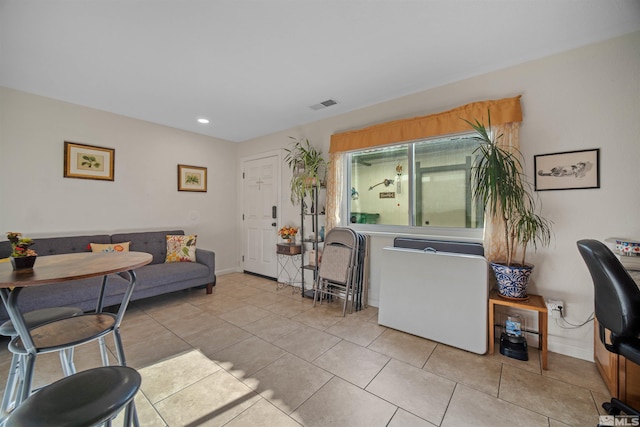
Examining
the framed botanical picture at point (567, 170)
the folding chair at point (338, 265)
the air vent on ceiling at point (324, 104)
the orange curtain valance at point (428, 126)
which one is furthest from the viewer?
the air vent on ceiling at point (324, 104)

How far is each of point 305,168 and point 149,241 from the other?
8.09 feet

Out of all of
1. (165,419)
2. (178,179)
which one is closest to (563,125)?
(165,419)

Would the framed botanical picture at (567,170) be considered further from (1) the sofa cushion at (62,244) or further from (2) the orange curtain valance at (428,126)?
(1) the sofa cushion at (62,244)

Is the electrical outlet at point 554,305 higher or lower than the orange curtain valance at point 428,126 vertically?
lower

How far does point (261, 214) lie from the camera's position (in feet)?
14.9

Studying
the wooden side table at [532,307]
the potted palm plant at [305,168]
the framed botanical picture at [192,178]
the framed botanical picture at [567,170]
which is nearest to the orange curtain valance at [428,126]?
the potted palm plant at [305,168]

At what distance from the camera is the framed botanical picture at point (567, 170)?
202 centimetres

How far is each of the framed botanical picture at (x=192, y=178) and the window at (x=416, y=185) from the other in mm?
2620

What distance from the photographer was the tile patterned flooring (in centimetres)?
151

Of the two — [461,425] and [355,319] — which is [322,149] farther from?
[461,425]

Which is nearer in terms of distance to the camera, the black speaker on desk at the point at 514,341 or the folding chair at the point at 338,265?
the black speaker on desk at the point at 514,341

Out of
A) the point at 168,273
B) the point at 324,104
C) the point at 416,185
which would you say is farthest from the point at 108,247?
the point at 416,185

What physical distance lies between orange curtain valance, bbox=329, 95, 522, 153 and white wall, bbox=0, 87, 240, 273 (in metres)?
2.47

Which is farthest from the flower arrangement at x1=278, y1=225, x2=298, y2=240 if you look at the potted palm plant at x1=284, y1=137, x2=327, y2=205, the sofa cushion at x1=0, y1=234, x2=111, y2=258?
the sofa cushion at x1=0, y1=234, x2=111, y2=258
